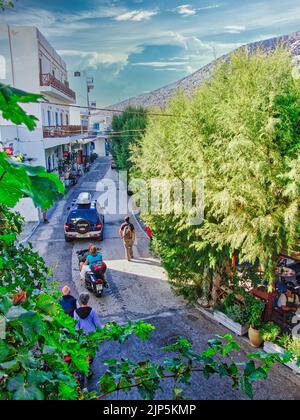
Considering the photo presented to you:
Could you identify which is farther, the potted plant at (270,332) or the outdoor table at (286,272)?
the outdoor table at (286,272)

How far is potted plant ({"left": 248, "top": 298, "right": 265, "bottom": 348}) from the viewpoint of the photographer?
7.41m

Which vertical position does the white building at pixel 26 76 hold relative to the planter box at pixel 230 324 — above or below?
above

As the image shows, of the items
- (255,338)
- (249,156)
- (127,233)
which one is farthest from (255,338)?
(127,233)

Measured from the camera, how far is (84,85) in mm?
53344

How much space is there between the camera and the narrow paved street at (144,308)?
20.3 feet

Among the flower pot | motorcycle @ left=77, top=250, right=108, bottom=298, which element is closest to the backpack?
motorcycle @ left=77, top=250, right=108, bottom=298

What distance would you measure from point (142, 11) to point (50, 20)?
2.47 ft

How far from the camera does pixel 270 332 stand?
7.14m

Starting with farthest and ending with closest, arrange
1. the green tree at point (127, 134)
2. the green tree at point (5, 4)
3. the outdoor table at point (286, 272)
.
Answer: the green tree at point (127, 134) < the outdoor table at point (286, 272) < the green tree at point (5, 4)

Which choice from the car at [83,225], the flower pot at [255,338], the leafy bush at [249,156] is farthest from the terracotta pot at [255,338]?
the car at [83,225]

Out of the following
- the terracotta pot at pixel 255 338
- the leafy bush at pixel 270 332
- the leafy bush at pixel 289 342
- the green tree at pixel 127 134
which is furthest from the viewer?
the green tree at pixel 127 134

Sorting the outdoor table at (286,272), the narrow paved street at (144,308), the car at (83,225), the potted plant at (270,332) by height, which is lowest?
the narrow paved street at (144,308)

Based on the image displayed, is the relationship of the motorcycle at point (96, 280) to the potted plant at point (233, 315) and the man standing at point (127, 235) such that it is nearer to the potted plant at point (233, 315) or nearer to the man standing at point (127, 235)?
the man standing at point (127, 235)
